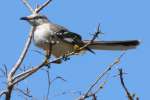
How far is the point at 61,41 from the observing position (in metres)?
6.31

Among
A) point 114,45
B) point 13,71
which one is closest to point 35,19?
point 114,45

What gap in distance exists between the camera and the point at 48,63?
13.9ft

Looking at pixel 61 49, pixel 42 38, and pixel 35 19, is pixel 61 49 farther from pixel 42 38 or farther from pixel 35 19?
pixel 35 19

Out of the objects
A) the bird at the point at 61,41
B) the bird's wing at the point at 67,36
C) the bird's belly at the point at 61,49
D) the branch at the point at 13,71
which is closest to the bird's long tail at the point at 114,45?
the bird at the point at 61,41

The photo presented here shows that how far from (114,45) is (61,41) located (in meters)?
0.70

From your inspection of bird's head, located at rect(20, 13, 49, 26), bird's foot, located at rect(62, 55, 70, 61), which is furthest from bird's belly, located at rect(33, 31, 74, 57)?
bird's foot, located at rect(62, 55, 70, 61)

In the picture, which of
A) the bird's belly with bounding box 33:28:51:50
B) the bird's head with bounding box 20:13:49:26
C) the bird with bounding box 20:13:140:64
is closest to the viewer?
the bird with bounding box 20:13:140:64

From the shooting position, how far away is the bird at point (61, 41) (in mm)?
6008

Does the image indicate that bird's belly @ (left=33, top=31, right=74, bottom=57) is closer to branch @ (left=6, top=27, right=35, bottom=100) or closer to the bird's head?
the bird's head

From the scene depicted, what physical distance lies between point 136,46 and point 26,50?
1763 millimetres

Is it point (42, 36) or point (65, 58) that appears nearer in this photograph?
point (65, 58)

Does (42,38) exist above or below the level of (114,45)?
above

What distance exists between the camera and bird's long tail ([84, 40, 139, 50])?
5.91 m

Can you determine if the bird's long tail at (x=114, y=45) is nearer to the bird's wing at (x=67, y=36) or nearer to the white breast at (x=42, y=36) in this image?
the bird's wing at (x=67, y=36)
